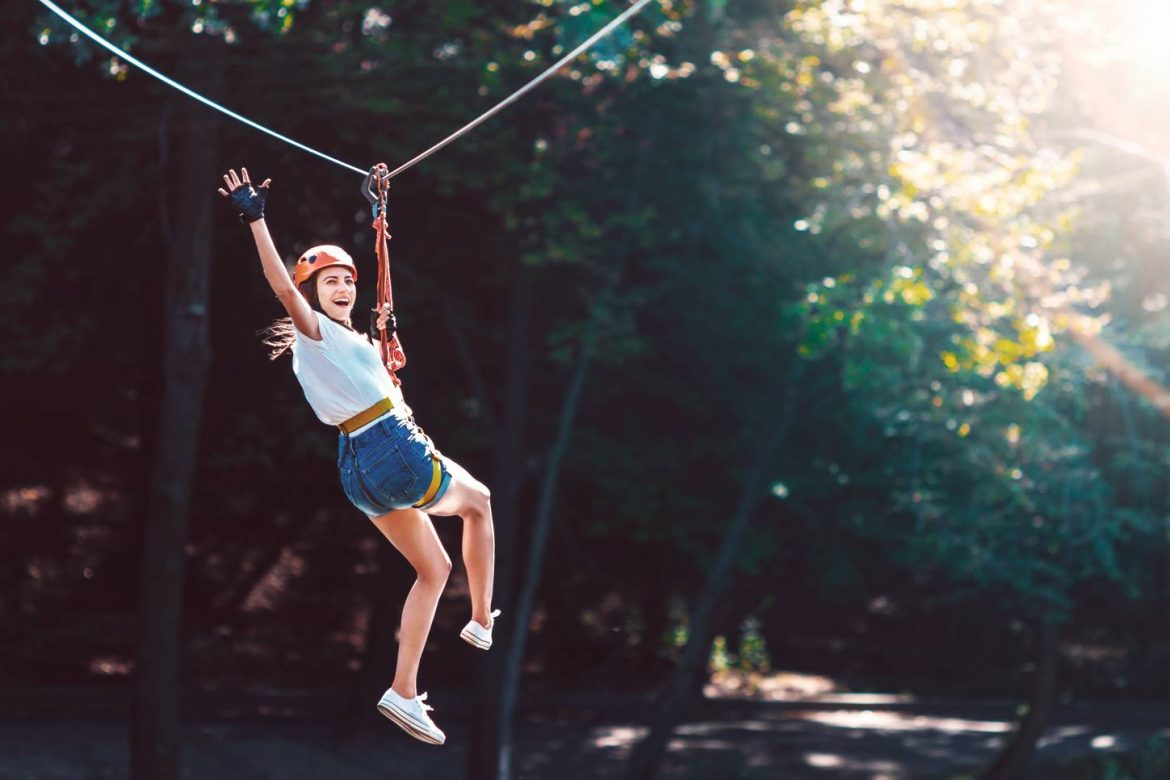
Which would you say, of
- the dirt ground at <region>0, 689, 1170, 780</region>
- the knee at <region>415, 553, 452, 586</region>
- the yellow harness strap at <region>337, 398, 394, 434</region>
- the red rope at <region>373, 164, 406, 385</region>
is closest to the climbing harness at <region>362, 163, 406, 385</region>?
the red rope at <region>373, 164, 406, 385</region>

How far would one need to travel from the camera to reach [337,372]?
5574 millimetres

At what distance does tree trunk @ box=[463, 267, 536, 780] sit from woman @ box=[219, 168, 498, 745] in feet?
34.4

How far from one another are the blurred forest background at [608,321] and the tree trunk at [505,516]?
41 mm

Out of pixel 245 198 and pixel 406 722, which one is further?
pixel 406 722

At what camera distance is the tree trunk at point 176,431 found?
13625mm

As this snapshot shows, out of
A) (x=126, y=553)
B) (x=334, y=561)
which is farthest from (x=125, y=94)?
(x=334, y=561)

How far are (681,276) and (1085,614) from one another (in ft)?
34.7

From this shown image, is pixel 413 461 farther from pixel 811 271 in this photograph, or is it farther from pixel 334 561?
pixel 334 561

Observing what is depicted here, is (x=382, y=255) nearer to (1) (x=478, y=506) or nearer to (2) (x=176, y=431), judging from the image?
(1) (x=478, y=506)

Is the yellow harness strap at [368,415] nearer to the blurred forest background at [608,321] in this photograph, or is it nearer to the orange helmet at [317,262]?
the orange helmet at [317,262]

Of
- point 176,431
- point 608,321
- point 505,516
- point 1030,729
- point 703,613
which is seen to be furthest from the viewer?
point 1030,729

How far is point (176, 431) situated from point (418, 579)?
8.39m

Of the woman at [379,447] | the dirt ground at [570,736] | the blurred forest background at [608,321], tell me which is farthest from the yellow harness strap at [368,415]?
the dirt ground at [570,736]

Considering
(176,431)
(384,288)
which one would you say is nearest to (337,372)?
(384,288)
